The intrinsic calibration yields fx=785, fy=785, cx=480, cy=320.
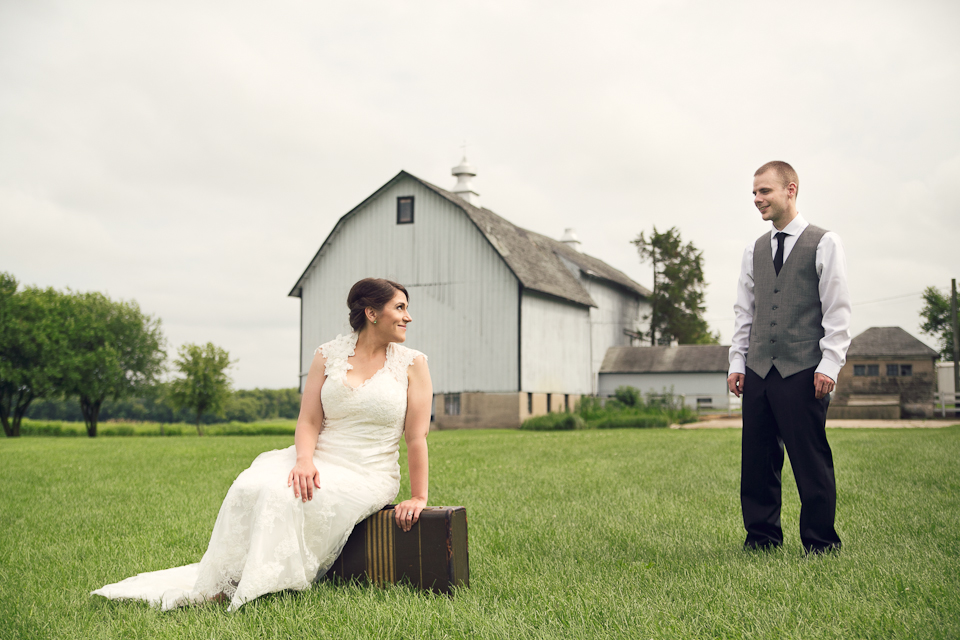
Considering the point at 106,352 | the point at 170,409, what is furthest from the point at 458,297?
the point at 170,409

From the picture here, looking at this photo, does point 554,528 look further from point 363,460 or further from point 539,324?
point 539,324

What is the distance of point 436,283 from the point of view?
33.3 m

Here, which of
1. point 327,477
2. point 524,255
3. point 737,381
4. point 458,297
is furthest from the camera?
point 524,255

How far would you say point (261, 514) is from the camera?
394 cm

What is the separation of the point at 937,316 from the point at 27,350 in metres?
69.4

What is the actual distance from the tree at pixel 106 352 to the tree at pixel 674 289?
100 feet

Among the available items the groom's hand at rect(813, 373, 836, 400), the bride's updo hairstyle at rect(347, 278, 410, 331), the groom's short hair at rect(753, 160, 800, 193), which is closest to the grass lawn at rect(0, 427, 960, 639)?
the groom's hand at rect(813, 373, 836, 400)

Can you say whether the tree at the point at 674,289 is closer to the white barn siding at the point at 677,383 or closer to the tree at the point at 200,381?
the white barn siding at the point at 677,383

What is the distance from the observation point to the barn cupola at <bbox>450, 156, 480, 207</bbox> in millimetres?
39438

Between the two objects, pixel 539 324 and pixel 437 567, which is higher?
pixel 539 324

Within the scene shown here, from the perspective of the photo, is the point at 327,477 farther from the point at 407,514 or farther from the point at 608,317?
the point at 608,317

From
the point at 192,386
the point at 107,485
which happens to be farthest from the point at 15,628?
the point at 192,386

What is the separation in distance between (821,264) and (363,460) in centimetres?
297

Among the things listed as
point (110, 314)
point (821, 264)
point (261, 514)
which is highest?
point (110, 314)
